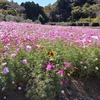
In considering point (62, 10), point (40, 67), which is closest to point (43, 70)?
point (40, 67)

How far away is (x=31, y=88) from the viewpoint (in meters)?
2.59

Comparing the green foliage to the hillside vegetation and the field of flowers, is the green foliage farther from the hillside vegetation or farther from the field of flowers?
the hillside vegetation

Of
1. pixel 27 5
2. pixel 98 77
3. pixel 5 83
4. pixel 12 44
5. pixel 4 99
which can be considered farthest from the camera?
pixel 27 5

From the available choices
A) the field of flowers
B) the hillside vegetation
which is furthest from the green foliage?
the hillside vegetation

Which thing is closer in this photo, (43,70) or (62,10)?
(43,70)

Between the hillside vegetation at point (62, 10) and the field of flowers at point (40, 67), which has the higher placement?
the field of flowers at point (40, 67)

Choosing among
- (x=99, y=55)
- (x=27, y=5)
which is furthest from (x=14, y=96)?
(x=27, y=5)

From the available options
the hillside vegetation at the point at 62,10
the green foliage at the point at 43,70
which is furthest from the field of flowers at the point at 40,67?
the hillside vegetation at the point at 62,10

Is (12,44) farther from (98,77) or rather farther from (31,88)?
(98,77)

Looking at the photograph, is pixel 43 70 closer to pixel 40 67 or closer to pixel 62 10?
pixel 40 67

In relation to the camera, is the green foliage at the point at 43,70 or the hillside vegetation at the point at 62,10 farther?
the hillside vegetation at the point at 62,10

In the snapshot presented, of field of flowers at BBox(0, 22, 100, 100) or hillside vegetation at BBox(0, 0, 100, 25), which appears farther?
hillside vegetation at BBox(0, 0, 100, 25)

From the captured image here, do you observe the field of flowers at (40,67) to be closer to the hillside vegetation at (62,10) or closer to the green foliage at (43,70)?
the green foliage at (43,70)

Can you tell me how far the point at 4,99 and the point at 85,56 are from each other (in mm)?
1265
